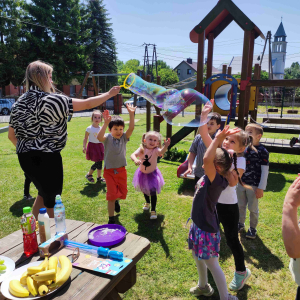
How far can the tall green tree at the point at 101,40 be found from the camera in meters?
42.0

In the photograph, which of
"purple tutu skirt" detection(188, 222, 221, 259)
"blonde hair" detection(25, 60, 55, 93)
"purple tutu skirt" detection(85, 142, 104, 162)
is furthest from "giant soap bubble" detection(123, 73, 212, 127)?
"purple tutu skirt" detection(85, 142, 104, 162)

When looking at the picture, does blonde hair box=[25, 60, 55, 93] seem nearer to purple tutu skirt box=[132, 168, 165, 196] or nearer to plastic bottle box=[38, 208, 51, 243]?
plastic bottle box=[38, 208, 51, 243]

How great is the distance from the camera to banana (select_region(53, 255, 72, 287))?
1.64 m

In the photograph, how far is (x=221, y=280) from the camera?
7.73 feet

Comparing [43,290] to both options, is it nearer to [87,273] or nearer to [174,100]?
[87,273]

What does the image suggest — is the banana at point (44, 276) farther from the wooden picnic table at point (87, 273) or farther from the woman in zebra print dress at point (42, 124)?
the woman in zebra print dress at point (42, 124)

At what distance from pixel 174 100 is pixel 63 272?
2.74 meters

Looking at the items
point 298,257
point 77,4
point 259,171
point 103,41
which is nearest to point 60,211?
point 298,257

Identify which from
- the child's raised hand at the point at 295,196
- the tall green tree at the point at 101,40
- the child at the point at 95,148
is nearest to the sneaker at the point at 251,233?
the child's raised hand at the point at 295,196

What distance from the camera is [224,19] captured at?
24.8 feet

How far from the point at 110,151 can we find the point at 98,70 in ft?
139

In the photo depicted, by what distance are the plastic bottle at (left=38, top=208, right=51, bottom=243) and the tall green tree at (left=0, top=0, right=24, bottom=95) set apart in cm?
3467

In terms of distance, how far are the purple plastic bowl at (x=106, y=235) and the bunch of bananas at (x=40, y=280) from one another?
452 mm

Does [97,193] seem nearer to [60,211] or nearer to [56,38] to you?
[60,211]
